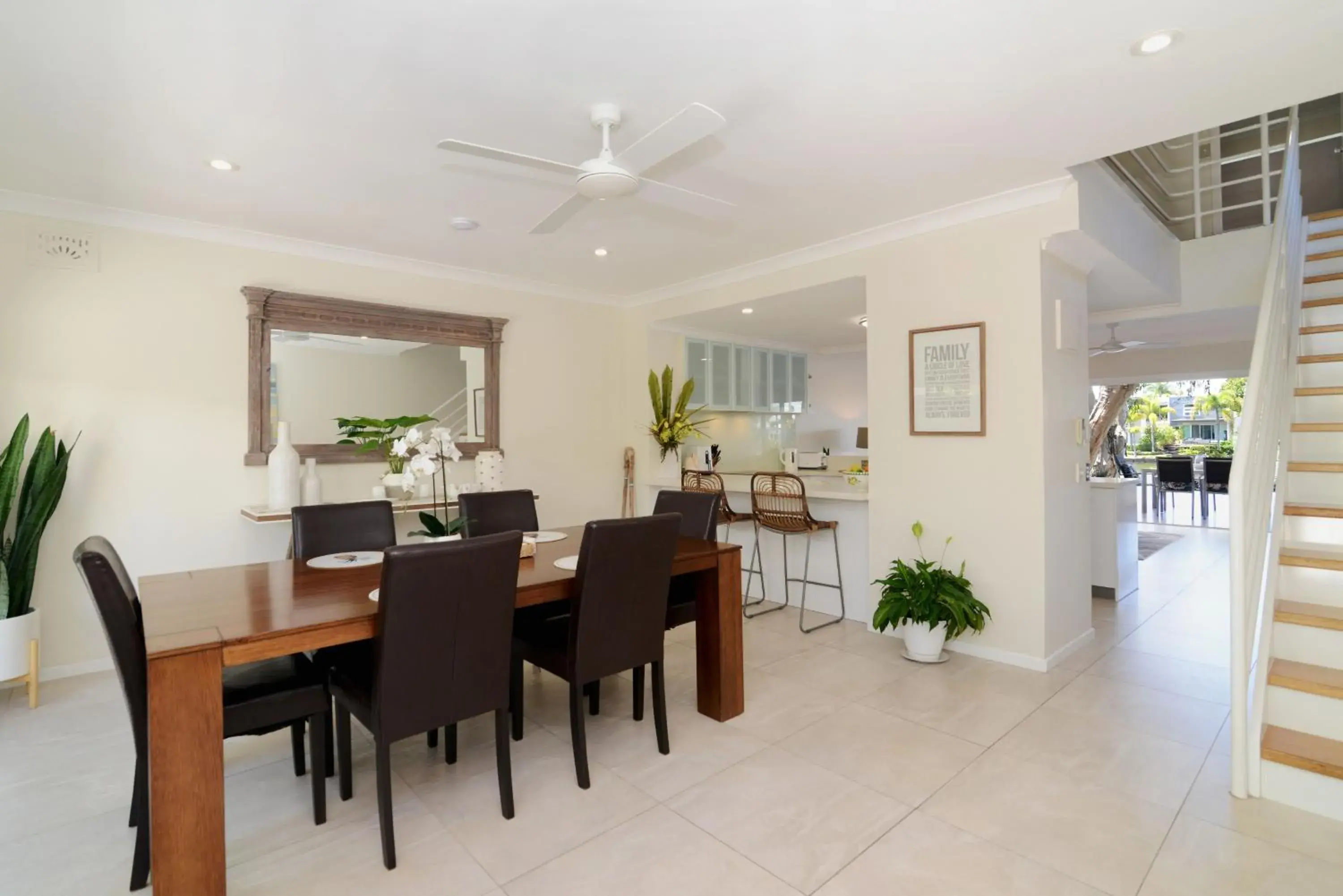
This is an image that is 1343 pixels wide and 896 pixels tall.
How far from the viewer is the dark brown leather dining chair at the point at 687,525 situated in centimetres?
301

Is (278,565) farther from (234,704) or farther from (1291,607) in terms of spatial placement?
(1291,607)

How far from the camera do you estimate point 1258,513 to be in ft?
7.73

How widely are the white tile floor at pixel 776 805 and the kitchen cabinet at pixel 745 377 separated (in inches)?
131

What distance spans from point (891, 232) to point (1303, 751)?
294cm

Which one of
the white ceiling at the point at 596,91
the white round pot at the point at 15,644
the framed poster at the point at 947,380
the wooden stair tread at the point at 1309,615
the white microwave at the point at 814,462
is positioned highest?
the white ceiling at the point at 596,91

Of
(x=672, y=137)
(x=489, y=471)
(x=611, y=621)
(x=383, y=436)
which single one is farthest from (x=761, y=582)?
(x=672, y=137)

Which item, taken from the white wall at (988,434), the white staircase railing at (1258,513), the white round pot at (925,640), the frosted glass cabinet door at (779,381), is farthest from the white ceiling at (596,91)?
the frosted glass cabinet door at (779,381)

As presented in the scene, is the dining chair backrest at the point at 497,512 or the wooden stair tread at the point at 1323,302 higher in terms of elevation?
the wooden stair tread at the point at 1323,302

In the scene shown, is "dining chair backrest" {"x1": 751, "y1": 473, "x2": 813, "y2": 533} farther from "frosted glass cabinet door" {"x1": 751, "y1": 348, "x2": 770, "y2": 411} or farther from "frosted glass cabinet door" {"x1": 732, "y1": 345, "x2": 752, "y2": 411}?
"frosted glass cabinet door" {"x1": 751, "y1": 348, "x2": 770, "y2": 411}

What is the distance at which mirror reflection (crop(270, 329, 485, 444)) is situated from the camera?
13.4ft

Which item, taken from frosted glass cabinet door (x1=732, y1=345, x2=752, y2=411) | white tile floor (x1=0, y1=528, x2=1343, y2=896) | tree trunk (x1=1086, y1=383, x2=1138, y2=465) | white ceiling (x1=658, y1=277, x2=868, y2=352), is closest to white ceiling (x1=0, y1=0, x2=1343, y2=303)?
white ceiling (x1=658, y1=277, x2=868, y2=352)

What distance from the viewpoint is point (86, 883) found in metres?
1.84

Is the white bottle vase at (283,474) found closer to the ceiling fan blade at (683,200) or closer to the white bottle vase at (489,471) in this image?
the white bottle vase at (489,471)

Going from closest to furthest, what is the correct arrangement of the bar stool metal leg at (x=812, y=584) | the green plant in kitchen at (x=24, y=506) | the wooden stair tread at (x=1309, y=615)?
1. the wooden stair tread at (x=1309, y=615)
2. the green plant in kitchen at (x=24, y=506)
3. the bar stool metal leg at (x=812, y=584)
